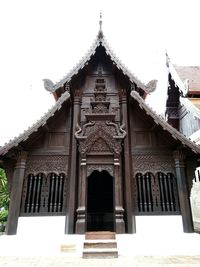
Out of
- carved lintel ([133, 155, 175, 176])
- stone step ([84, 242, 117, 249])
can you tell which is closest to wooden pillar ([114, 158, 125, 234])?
stone step ([84, 242, 117, 249])

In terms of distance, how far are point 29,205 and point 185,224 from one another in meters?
4.46

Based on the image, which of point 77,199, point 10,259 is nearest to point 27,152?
point 77,199

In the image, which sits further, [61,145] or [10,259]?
[61,145]

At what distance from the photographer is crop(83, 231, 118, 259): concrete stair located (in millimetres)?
4805

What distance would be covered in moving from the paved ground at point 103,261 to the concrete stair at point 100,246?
222 millimetres

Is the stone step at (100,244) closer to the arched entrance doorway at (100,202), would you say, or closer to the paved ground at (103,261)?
the paved ground at (103,261)

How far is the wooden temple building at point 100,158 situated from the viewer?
5832mm

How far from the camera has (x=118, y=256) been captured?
488 cm

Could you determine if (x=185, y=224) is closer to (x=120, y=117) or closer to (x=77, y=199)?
(x=77, y=199)

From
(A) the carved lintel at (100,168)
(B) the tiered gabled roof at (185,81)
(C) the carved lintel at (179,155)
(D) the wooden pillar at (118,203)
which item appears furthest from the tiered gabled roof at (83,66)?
(A) the carved lintel at (100,168)

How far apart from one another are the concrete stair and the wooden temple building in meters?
0.35

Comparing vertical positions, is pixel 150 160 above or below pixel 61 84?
below

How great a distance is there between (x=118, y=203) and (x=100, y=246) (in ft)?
3.93

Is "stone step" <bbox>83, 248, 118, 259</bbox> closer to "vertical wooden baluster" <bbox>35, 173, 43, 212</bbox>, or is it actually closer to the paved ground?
the paved ground
